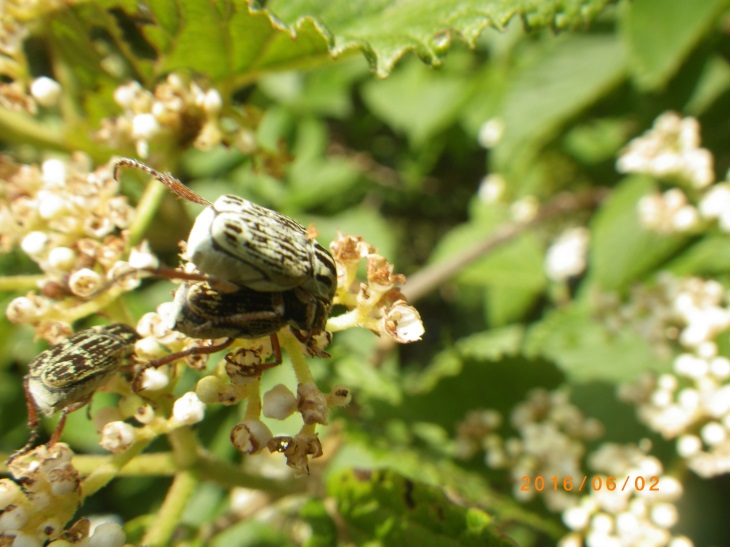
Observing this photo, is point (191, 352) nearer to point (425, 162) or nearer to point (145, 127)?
point (145, 127)

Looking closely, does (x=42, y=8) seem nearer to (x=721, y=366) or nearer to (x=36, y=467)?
(x=36, y=467)

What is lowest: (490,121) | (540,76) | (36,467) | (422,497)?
(36,467)

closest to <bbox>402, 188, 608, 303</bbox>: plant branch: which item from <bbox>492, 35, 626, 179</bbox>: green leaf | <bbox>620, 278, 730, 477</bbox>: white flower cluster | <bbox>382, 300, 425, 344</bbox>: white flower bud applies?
<bbox>492, 35, 626, 179</bbox>: green leaf

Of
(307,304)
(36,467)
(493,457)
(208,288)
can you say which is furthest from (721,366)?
(36,467)

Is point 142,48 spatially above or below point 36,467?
above

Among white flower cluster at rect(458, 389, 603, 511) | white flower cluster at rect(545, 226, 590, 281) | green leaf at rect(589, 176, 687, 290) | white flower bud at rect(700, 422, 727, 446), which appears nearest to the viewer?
white flower bud at rect(700, 422, 727, 446)

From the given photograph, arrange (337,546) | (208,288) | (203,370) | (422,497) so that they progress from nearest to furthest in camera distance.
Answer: (208,288) < (203,370) < (422,497) < (337,546)

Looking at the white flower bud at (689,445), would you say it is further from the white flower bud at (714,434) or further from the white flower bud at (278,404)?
the white flower bud at (278,404)

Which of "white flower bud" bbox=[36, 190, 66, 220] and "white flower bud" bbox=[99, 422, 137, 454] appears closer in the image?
"white flower bud" bbox=[99, 422, 137, 454]

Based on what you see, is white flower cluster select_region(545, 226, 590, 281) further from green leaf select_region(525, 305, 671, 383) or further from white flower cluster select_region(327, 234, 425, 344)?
white flower cluster select_region(327, 234, 425, 344)
